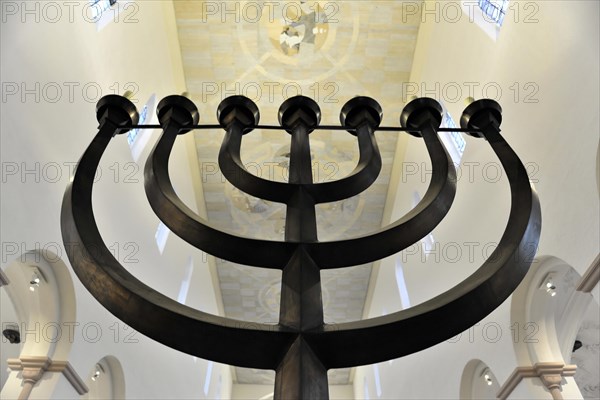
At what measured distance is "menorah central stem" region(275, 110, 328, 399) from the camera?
0.92m

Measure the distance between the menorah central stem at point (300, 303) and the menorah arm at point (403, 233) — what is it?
62mm

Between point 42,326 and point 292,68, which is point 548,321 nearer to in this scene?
point 42,326

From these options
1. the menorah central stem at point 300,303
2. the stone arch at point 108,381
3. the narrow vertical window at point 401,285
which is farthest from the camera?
the narrow vertical window at point 401,285

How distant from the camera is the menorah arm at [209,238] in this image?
1306mm

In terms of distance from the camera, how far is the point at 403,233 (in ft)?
5.06

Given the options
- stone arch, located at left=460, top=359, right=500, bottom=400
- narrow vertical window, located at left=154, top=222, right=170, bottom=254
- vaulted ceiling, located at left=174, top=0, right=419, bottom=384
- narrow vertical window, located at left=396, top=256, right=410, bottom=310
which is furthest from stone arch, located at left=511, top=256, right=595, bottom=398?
narrow vertical window, located at left=154, top=222, right=170, bottom=254

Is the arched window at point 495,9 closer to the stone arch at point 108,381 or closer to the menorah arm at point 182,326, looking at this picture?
the menorah arm at point 182,326

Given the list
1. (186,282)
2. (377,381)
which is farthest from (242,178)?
(377,381)

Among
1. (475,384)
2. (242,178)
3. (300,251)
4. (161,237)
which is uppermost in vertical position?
(161,237)

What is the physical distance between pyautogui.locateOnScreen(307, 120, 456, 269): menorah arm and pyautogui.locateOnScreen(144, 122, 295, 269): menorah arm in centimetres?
10

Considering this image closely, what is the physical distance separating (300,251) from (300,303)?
0.20 metres

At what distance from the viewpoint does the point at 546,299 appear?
741 centimetres

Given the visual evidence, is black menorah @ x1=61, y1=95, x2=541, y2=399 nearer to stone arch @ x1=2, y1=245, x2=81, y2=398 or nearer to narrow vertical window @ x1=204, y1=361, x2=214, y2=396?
stone arch @ x1=2, y1=245, x2=81, y2=398

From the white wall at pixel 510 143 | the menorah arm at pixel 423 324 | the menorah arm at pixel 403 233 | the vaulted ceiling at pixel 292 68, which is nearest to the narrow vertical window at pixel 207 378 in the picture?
the vaulted ceiling at pixel 292 68
